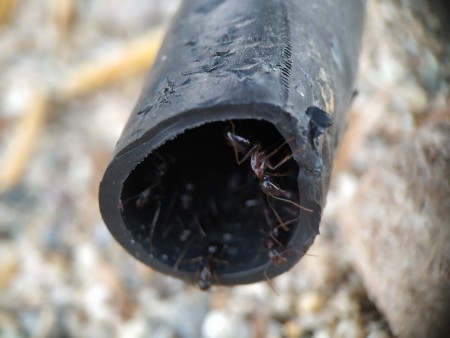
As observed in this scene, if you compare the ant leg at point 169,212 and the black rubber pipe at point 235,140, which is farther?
the ant leg at point 169,212

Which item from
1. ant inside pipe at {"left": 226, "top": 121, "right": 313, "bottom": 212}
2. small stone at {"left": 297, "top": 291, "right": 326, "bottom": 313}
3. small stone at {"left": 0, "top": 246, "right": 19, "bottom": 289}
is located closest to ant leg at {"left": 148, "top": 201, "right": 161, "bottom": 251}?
ant inside pipe at {"left": 226, "top": 121, "right": 313, "bottom": 212}

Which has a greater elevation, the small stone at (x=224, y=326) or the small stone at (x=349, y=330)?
the small stone at (x=349, y=330)

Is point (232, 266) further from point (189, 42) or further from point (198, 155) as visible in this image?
point (189, 42)

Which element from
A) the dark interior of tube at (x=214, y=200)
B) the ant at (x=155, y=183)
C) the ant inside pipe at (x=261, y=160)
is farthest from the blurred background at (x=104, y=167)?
the ant at (x=155, y=183)

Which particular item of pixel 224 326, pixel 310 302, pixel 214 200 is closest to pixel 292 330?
pixel 310 302

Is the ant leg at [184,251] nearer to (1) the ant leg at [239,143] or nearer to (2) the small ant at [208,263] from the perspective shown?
(2) the small ant at [208,263]

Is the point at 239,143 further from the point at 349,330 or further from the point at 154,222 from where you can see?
the point at 349,330

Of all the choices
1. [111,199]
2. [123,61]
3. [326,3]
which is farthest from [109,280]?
[326,3]
